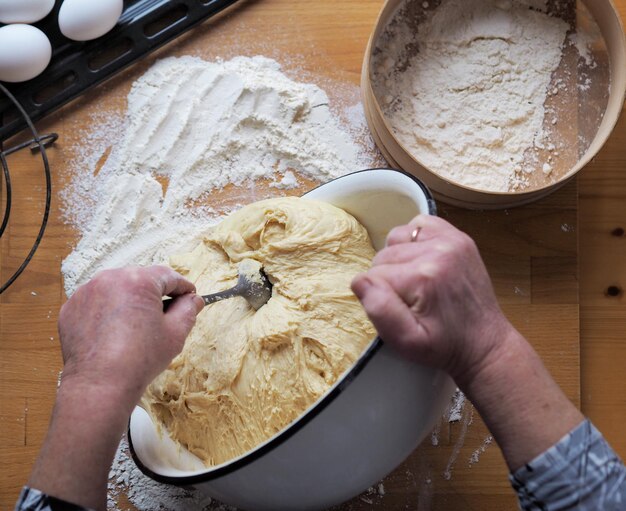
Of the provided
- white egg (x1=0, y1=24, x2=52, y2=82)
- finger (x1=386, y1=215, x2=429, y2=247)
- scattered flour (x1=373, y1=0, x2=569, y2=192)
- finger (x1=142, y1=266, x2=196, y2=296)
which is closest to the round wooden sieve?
scattered flour (x1=373, y1=0, x2=569, y2=192)

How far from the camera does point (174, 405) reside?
83cm

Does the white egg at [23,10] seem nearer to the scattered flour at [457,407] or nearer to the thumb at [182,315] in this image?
the thumb at [182,315]

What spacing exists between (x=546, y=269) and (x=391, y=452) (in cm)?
41

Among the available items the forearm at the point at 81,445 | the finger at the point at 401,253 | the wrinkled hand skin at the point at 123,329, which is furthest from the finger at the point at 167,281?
the finger at the point at 401,253

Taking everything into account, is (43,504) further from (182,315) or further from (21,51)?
(21,51)

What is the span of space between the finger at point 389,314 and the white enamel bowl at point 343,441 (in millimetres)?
20

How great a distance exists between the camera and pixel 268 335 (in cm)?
78

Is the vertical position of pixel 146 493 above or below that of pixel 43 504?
below

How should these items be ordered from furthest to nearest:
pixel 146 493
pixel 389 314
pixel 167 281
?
pixel 146 493 < pixel 167 281 < pixel 389 314

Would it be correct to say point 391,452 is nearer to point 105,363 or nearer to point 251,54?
point 105,363

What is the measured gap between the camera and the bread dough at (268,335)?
30.8 inches

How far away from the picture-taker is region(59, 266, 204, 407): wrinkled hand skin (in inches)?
27.0

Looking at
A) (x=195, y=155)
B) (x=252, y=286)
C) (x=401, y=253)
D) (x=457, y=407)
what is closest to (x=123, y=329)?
(x=252, y=286)

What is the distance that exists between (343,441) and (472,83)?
0.58 metres
